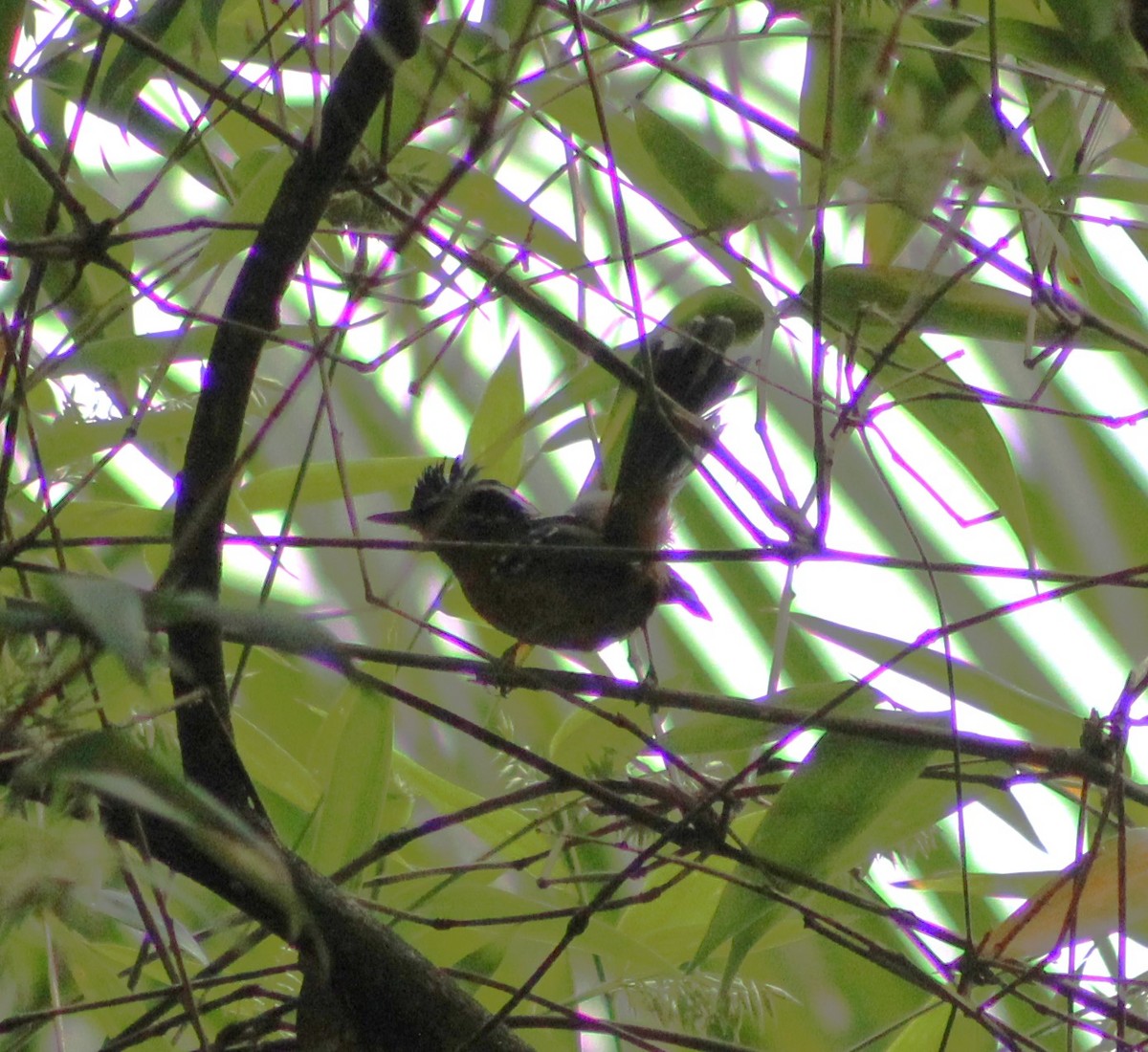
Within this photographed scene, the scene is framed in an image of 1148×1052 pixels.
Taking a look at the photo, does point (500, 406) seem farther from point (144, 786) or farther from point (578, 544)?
point (144, 786)

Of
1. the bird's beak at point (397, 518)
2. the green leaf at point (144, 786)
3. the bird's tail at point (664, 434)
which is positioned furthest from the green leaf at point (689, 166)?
the bird's beak at point (397, 518)

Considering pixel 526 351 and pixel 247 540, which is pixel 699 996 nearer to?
pixel 247 540

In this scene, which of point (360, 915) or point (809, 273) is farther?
point (809, 273)

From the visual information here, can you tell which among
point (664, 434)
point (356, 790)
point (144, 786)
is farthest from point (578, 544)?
point (144, 786)

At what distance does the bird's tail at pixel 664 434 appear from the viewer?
1052mm

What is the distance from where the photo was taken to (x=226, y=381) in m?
0.68

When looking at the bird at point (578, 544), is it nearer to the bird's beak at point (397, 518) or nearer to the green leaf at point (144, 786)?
the bird's beak at point (397, 518)

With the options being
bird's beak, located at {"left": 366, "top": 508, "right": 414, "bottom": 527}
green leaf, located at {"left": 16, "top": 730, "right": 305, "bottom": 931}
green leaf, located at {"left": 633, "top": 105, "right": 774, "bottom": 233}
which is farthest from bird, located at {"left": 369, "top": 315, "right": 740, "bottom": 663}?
green leaf, located at {"left": 16, "top": 730, "right": 305, "bottom": 931}

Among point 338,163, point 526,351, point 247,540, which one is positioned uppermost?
point 526,351

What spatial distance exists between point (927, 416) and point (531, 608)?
26.3 inches

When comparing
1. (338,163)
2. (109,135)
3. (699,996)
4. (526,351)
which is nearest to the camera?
(338,163)

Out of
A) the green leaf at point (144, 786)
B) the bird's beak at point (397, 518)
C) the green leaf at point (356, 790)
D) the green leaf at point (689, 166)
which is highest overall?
the bird's beak at point (397, 518)

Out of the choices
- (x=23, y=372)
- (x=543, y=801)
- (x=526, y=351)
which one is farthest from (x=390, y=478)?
(x=526, y=351)

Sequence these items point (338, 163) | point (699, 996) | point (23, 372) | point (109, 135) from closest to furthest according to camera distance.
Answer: point (338, 163) → point (23, 372) → point (699, 996) → point (109, 135)
